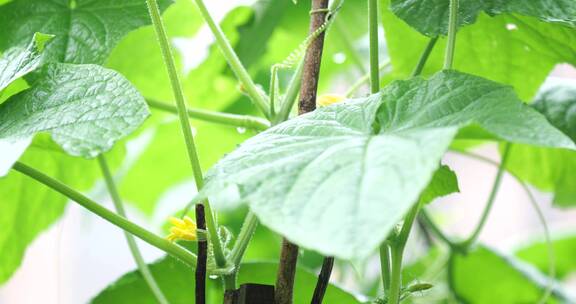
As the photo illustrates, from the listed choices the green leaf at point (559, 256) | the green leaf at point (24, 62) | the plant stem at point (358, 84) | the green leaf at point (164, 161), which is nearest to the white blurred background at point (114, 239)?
the green leaf at point (559, 256)

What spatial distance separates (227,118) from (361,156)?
0.27 meters

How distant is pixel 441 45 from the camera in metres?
0.63

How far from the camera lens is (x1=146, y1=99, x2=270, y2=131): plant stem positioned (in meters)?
0.54

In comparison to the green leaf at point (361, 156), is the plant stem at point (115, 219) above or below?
below

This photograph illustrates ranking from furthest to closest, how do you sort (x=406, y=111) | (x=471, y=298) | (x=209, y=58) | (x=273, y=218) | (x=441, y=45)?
(x=471, y=298) → (x=209, y=58) → (x=441, y=45) → (x=406, y=111) → (x=273, y=218)

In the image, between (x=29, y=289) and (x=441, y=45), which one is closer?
(x=441, y=45)

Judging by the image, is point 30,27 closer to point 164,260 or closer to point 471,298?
point 164,260

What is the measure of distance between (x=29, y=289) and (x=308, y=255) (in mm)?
1681

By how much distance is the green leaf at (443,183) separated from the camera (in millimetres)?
483

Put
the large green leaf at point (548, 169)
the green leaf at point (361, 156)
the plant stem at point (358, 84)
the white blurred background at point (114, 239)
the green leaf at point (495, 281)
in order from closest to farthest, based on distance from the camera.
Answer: the green leaf at point (361, 156) → the plant stem at point (358, 84) → the large green leaf at point (548, 169) → the green leaf at point (495, 281) → the white blurred background at point (114, 239)

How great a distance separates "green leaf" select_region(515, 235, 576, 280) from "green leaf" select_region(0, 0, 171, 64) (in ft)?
2.78

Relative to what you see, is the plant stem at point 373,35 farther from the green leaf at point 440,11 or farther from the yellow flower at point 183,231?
the yellow flower at point 183,231

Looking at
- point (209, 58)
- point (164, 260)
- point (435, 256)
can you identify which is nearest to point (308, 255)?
point (435, 256)

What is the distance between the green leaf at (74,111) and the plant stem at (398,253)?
145 millimetres
